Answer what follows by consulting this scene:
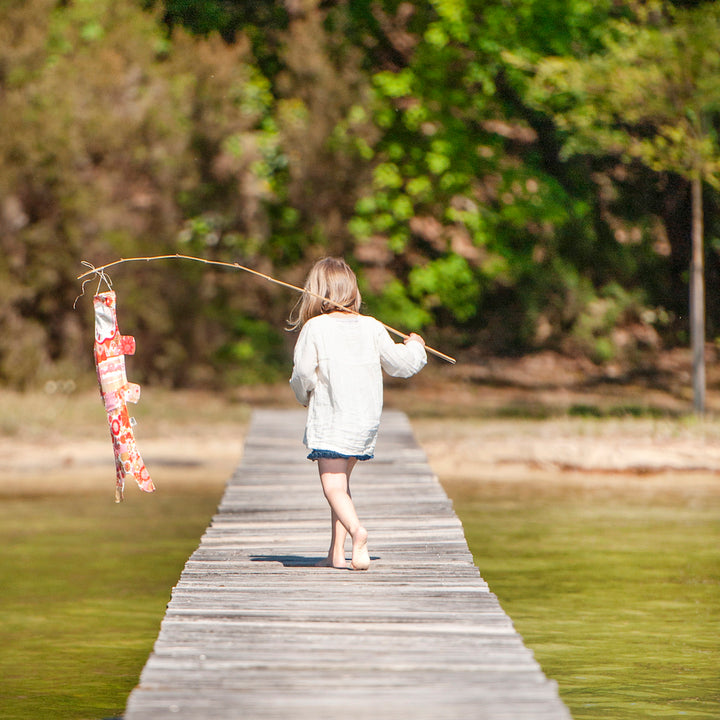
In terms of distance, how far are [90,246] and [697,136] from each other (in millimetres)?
9673

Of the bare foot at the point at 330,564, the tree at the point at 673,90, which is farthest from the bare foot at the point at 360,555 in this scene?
the tree at the point at 673,90

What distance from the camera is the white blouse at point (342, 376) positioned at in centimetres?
645

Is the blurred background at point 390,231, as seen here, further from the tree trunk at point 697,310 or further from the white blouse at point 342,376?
the white blouse at point 342,376

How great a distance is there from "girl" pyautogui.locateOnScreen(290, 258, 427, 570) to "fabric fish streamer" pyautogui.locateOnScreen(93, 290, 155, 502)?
0.94 m

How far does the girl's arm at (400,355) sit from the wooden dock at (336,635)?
3.41 ft

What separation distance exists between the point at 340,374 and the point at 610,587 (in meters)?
4.29

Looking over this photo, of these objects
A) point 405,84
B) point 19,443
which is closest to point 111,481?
point 19,443

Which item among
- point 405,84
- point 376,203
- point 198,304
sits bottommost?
point 198,304

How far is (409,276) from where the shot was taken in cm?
2412

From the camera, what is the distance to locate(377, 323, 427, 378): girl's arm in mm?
6535

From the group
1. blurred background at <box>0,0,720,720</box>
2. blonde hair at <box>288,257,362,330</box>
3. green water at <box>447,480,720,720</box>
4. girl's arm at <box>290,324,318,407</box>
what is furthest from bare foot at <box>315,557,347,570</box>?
blurred background at <box>0,0,720,720</box>

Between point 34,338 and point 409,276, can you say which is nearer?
point 34,338

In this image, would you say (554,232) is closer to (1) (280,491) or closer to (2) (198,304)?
(2) (198,304)

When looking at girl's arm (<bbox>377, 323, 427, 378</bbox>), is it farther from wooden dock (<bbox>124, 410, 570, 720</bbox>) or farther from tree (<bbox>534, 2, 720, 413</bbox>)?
tree (<bbox>534, 2, 720, 413</bbox>)
